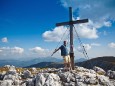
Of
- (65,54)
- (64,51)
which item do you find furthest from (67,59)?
(64,51)

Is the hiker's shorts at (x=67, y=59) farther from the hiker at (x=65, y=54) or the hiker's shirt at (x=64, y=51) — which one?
the hiker's shirt at (x=64, y=51)

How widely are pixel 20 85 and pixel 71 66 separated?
281 inches

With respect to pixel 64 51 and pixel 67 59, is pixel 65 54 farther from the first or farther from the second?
pixel 67 59

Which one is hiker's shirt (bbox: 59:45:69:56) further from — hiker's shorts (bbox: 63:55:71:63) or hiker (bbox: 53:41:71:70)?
hiker's shorts (bbox: 63:55:71:63)

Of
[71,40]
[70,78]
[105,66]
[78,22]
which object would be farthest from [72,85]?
[105,66]

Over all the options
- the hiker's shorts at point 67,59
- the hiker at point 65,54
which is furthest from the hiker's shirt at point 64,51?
the hiker's shorts at point 67,59

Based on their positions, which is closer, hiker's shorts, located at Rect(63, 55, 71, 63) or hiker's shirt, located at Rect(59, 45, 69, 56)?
hiker's shirt, located at Rect(59, 45, 69, 56)

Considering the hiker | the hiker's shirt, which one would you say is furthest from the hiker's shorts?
the hiker's shirt

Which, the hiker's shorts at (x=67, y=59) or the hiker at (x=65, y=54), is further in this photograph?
the hiker's shorts at (x=67, y=59)

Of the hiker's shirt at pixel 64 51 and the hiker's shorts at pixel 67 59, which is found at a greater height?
the hiker's shirt at pixel 64 51

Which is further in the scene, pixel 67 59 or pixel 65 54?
pixel 67 59

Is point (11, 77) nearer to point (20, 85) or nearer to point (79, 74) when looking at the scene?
point (20, 85)

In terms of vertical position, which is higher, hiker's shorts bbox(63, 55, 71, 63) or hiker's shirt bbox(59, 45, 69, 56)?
hiker's shirt bbox(59, 45, 69, 56)

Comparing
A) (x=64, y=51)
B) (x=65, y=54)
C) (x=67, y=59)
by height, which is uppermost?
(x=64, y=51)
